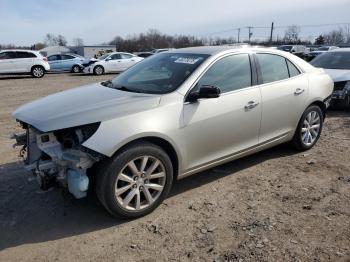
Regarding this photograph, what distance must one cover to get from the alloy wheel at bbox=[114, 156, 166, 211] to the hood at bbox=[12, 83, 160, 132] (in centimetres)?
53

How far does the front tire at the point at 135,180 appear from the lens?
354 cm

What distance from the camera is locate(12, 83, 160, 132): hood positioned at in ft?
11.6

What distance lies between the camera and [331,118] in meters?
8.27

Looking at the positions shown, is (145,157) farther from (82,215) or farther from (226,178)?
(226,178)

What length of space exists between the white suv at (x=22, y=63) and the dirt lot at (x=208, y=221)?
17.5 m

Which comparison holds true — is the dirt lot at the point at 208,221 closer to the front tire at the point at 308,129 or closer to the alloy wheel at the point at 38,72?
the front tire at the point at 308,129

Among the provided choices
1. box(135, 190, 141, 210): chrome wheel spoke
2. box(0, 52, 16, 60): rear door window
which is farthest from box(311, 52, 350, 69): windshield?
box(0, 52, 16, 60): rear door window

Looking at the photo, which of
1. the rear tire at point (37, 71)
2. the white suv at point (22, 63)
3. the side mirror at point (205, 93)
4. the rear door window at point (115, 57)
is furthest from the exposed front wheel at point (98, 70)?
the side mirror at point (205, 93)

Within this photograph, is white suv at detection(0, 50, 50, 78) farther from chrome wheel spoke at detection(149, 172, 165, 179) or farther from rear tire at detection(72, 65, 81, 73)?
chrome wheel spoke at detection(149, 172, 165, 179)

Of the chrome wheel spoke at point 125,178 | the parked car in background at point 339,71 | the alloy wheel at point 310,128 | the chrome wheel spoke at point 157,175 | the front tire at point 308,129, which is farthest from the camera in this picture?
the parked car in background at point 339,71

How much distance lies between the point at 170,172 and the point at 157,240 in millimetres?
763

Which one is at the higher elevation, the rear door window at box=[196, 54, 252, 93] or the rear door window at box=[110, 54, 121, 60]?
the rear door window at box=[110, 54, 121, 60]

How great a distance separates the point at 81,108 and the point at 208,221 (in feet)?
5.64

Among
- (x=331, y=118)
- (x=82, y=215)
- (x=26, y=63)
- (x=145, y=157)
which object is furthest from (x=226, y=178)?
(x=26, y=63)
